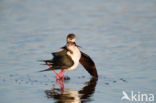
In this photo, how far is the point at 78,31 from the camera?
15508 millimetres

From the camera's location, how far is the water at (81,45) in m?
9.43

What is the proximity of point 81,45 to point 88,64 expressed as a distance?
108 inches

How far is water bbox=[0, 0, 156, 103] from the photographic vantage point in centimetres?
943

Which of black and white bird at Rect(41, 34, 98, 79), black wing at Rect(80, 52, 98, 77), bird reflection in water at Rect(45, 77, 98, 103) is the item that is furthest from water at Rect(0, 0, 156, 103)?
black and white bird at Rect(41, 34, 98, 79)

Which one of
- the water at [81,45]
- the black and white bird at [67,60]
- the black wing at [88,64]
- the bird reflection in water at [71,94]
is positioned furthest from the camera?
the black wing at [88,64]

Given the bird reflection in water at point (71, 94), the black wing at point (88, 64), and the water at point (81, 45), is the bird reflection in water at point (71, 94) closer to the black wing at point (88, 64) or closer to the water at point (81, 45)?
the water at point (81, 45)

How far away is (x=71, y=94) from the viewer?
9141mm

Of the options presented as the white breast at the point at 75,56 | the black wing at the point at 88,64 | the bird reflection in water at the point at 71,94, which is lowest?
the bird reflection in water at the point at 71,94

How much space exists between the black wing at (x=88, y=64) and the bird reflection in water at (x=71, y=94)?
75 centimetres

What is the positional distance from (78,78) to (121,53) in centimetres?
270

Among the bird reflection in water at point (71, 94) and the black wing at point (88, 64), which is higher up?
the black wing at point (88, 64)

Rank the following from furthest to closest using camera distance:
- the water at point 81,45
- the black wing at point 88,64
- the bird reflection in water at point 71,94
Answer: the black wing at point 88,64 → the water at point 81,45 → the bird reflection in water at point 71,94

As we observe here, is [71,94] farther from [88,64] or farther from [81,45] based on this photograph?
[81,45]

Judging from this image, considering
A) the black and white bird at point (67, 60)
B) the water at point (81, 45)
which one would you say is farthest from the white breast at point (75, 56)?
the water at point (81, 45)
